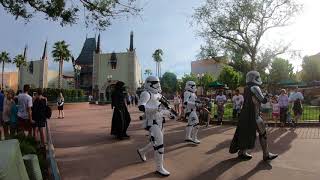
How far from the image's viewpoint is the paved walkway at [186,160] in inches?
350

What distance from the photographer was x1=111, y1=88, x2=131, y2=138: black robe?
47.4 feet

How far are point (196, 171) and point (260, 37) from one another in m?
16.2

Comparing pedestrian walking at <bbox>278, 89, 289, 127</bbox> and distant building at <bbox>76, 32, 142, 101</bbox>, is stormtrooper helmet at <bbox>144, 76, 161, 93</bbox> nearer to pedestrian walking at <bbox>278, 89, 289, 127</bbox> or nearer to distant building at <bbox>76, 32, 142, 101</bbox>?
pedestrian walking at <bbox>278, 89, 289, 127</bbox>

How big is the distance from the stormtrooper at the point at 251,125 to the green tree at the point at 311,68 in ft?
219

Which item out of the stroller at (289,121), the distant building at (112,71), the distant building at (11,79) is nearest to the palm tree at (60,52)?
the distant building at (112,71)

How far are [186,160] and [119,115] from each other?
445 centimetres

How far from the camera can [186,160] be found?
1051cm

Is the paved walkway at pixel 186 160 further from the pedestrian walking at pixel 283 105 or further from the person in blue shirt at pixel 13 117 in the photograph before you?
the pedestrian walking at pixel 283 105

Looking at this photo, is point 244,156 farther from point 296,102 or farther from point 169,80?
point 169,80

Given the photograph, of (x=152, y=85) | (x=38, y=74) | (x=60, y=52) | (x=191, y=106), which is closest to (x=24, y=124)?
(x=191, y=106)

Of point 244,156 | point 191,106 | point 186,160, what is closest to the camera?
point 186,160

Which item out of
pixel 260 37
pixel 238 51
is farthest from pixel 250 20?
pixel 238 51

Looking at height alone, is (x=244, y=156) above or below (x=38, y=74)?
below

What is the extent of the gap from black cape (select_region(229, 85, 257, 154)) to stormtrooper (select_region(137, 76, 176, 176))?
5.38ft
